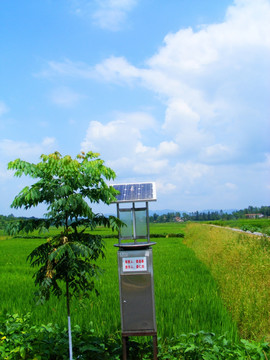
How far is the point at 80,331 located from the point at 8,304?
285 centimetres

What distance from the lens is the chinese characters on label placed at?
430cm

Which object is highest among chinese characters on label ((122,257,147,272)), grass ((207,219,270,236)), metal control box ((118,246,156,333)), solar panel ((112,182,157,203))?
solar panel ((112,182,157,203))

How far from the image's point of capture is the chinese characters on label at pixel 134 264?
4.30 metres

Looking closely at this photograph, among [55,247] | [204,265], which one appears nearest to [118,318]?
[55,247]

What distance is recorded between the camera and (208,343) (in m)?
4.52

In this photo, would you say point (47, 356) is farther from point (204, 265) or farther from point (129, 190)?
point (204, 265)

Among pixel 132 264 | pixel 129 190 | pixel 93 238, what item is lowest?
pixel 132 264

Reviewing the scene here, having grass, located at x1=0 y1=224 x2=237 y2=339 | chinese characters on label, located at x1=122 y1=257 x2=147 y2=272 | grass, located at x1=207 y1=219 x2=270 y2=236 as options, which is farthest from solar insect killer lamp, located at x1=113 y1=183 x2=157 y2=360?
grass, located at x1=207 y1=219 x2=270 y2=236

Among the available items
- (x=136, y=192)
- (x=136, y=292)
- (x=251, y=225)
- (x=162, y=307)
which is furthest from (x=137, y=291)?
(x=251, y=225)

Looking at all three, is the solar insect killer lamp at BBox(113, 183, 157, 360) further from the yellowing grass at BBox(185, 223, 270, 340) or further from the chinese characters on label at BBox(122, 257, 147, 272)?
the yellowing grass at BBox(185, 223, 270, 340)

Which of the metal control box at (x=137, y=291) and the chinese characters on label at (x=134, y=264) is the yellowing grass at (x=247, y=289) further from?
the chinese characters on label at (x=134, y=264)

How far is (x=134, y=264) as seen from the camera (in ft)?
14.1

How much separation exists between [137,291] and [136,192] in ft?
4.00

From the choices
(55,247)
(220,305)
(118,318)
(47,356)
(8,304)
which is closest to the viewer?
(55,247)
